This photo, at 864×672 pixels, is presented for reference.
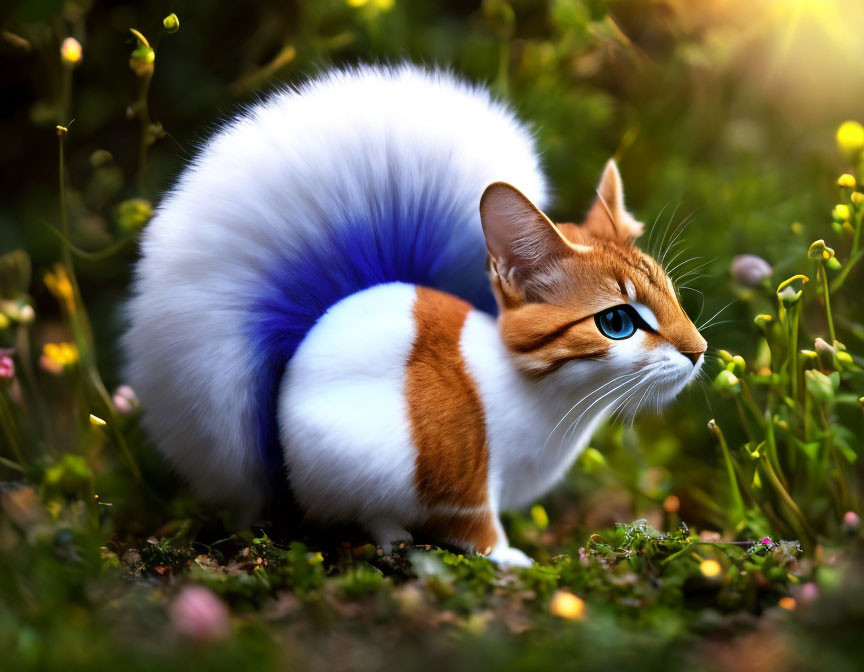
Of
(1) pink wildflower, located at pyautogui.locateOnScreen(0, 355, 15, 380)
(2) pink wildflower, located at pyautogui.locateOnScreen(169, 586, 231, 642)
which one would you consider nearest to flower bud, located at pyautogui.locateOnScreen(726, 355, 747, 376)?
(2) pink wildflower, located at pyautogui.locateOnScreen(169, 586, 231, 642)

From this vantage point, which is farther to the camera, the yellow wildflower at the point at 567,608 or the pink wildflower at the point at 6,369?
the pink wildflower at the point at 6,369

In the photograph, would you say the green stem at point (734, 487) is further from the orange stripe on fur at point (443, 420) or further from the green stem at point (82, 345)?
the green stem at point (82, 345)

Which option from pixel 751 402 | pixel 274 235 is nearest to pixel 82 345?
pixel 274 235

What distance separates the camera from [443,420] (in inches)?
35.1

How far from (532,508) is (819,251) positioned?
53cm

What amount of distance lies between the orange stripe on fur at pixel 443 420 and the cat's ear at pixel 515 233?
106 mm

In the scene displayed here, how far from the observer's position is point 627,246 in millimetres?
976

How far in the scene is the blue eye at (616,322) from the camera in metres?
0.89

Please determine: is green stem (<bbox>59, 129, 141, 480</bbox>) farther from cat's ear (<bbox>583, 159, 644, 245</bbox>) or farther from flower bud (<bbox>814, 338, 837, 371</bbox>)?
flower bud (<bbox>814, 338, 837, 371</bbox>)

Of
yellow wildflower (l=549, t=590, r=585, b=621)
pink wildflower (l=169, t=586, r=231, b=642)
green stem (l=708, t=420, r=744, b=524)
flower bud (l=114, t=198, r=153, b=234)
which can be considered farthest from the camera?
flower bud (l=114, t=198, r=153, b=234)

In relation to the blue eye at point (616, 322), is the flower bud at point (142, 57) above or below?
above

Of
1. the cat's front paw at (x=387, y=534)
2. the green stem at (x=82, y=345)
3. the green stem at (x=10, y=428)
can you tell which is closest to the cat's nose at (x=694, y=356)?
the cat's front paw at (x=387, y=534)

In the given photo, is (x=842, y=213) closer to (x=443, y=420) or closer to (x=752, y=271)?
(x=752, y=271)

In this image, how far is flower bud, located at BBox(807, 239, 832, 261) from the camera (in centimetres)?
87
